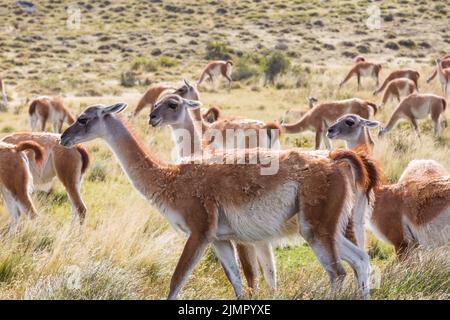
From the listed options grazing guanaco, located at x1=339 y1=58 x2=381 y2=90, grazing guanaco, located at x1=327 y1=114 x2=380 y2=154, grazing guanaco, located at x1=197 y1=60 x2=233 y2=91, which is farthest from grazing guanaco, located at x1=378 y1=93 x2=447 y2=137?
grazing guanaco, located at x1=197 y1=60 x2=233 y2=91

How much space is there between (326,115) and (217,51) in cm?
2311

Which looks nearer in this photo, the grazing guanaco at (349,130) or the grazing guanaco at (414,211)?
the grazing guanaco at (414,211)

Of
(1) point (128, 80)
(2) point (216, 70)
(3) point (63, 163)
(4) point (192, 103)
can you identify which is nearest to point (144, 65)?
(1) point (128, 80)

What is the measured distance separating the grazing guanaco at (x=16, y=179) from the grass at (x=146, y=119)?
8.5 inches

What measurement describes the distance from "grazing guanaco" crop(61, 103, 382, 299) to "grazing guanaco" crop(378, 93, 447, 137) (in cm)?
942

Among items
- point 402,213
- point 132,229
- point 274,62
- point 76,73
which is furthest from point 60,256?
point 76,73

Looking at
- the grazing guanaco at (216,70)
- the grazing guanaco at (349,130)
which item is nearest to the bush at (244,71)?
the grazing guanaco at (216,70)

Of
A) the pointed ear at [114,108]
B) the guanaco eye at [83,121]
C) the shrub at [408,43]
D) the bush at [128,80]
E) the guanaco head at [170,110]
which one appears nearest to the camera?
the pointed ear at [114,108]

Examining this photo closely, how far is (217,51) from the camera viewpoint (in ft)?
117

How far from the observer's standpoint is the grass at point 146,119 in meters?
5.38

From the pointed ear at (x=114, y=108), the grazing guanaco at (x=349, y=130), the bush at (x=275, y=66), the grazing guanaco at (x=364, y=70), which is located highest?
the pointed ear at (x=114, y=108)

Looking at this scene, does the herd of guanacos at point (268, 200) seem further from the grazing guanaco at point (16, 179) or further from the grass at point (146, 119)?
the grass at point (146, 119)

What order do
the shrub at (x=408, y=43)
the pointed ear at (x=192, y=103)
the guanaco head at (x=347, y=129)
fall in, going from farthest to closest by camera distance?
the shrub at (x=408, y=43), the guanaco head at (x=347, y=129), the pointed ear at (x=192, y=103)
